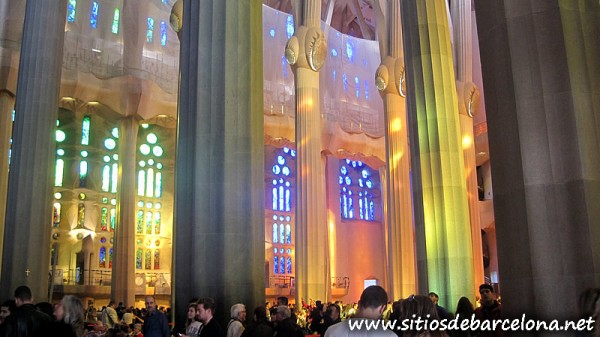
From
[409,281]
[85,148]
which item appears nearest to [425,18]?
[409,281]

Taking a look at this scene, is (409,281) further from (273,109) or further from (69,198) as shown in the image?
(69,198)

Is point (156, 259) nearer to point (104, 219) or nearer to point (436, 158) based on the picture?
point (104, 219)

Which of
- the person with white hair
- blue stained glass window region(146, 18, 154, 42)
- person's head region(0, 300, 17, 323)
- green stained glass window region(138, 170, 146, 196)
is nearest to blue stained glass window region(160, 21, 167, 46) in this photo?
blue stained glass window region(146, 18, 154, 42)

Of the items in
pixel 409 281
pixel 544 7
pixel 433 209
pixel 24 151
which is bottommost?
pixel 409 281

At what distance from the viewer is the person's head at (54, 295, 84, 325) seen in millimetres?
3740

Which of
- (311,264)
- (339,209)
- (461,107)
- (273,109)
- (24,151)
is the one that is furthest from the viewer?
(339,209)

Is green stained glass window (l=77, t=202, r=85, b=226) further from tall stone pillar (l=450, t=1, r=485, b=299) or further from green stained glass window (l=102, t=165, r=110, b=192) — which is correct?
tall stone pillar (l=450, t=1, r=485, b=299)

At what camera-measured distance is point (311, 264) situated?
61.4 ft

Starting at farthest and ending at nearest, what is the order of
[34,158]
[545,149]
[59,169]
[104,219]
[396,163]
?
[104,219] < [59,169] < [396,163] < [34,158] < [545,149]

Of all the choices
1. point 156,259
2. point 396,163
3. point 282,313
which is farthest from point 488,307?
point 156,259

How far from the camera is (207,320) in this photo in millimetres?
4879

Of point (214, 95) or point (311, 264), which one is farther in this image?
point (311, 264)

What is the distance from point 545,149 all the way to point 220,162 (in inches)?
172

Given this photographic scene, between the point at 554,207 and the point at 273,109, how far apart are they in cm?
2032
